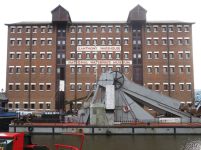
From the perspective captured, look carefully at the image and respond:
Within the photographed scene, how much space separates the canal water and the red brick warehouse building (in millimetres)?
20090

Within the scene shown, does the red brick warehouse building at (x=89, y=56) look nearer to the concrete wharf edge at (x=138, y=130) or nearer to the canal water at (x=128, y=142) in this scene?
the concrete wharf edge at (x=138, y=130)

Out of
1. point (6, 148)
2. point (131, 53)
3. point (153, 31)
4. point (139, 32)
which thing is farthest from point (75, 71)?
point (6, 148)

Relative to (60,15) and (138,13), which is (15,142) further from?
(138,13)

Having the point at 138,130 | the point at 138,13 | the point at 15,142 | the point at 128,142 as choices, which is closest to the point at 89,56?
the point at 138,13

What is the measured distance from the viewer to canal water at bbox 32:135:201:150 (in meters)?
16.2

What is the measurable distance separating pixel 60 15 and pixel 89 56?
10.3 meters

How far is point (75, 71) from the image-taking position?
3988 cm

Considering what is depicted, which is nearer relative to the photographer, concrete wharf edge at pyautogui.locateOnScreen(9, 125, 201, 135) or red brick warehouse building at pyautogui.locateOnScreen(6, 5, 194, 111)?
concrete wharf edge at pyautogui.locateOnScreen(9, 125, 201, 135)

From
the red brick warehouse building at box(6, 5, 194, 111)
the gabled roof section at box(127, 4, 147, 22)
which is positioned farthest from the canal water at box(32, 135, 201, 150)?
the gabled roof section at box(127, 4, 147, 22)

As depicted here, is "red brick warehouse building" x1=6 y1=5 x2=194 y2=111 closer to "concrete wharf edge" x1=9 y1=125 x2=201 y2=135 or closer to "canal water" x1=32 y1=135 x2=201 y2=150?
"concrete wharf edge" x1=9 y1=125 x2=201 y2=135

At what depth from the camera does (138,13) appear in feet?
133

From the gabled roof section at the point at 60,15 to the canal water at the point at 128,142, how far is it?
26.3 metres

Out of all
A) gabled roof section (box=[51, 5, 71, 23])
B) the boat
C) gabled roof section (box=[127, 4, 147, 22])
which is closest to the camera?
the boat

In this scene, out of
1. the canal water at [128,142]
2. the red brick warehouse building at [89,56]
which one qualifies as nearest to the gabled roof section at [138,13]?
the red brick warehouse building at [89,56]
